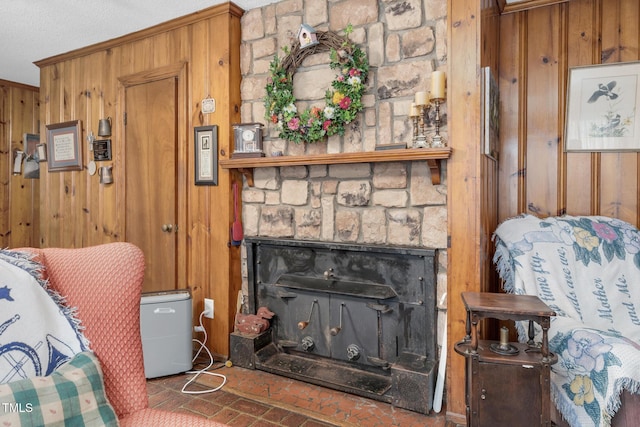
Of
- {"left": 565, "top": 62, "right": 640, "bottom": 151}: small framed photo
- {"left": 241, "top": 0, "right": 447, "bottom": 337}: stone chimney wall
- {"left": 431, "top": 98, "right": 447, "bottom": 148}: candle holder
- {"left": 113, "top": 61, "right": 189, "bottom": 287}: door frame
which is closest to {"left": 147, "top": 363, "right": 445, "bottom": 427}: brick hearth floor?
{"left": 241, "top": 0, "right": 447, "bottom": 337}: stone chimney wall

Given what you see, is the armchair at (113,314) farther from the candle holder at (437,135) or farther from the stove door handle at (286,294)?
the candle holder at (437,135)

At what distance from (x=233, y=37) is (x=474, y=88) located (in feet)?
5.72

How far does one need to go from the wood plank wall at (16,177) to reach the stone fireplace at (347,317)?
11.7ft

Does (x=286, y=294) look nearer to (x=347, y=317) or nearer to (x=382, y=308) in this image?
(x=347, y=317)

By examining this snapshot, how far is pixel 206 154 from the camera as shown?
2881mm

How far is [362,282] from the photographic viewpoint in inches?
95.0

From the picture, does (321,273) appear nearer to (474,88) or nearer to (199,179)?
(199,179)

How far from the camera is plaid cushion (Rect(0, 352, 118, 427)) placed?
0.88 meters

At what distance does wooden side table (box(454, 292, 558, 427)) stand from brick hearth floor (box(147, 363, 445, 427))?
0.48 metres

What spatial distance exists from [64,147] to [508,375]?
415 cm

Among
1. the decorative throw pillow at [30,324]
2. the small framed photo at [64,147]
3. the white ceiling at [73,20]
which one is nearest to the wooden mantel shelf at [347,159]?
the white ceiling at [73,20]

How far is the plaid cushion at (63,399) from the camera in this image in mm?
877

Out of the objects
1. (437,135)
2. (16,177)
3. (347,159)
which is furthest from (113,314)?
(16,177)

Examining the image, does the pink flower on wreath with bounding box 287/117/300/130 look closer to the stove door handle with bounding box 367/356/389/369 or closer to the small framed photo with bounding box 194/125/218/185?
the small framed photo with bounding box 194/125/218/185
